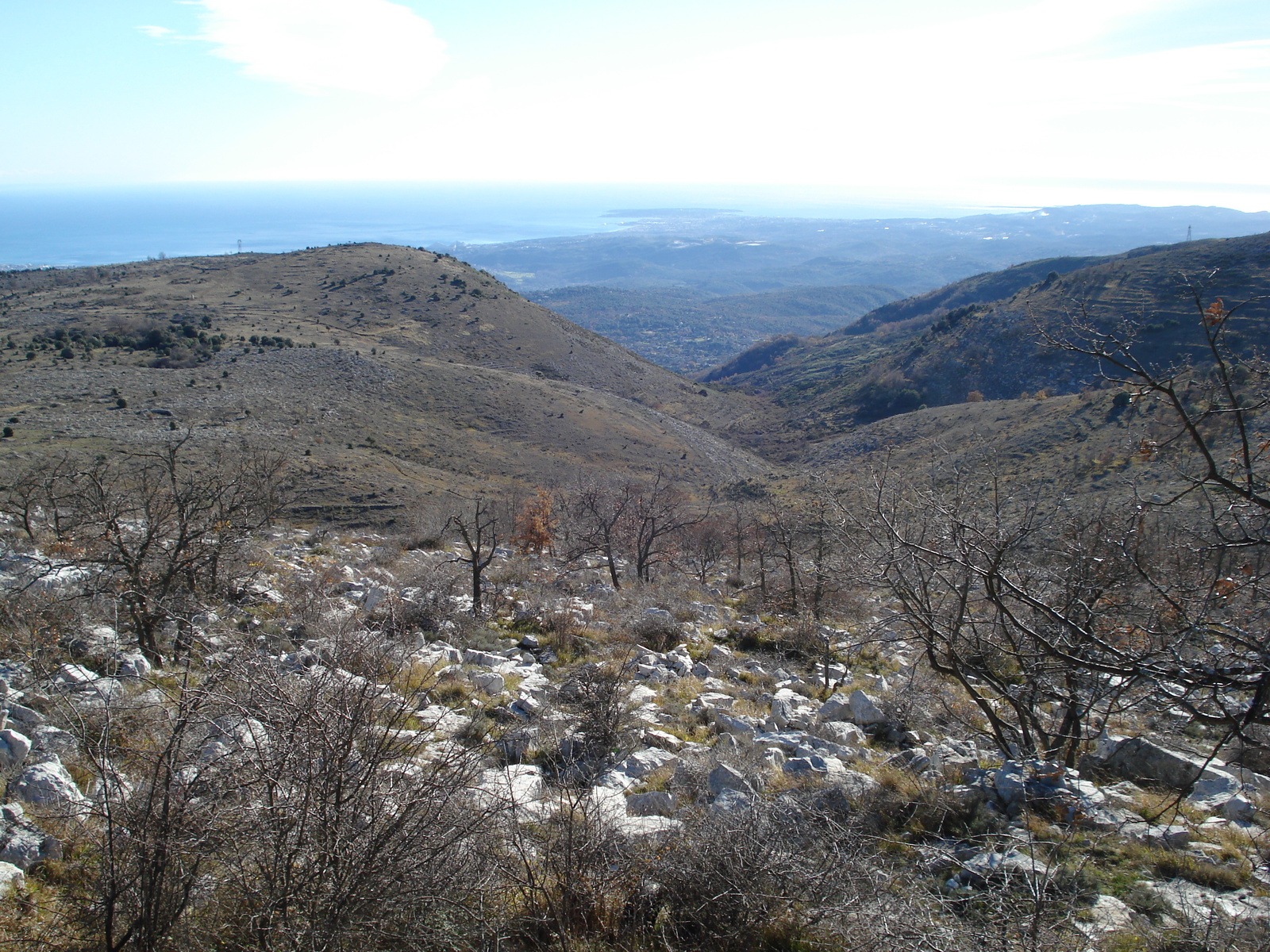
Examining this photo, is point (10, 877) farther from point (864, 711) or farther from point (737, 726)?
point (864, 711)

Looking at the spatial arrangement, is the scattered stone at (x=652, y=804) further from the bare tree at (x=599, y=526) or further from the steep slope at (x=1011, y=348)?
the steep slope at (x=1011, y=348)

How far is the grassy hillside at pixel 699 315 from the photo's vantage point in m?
136

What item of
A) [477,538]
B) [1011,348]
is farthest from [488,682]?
[1011,348]

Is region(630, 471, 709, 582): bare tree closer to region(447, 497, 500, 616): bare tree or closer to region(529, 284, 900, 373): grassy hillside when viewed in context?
region(447, 497, 500, 616): bare tree

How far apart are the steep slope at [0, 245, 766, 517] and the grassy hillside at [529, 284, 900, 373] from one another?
205ft

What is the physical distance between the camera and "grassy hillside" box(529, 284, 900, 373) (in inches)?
5374

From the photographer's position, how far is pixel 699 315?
15838cm

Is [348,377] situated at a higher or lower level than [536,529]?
higher

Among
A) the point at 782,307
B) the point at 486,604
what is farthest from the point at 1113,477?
the point at 782,307

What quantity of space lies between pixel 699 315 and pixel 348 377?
416ft

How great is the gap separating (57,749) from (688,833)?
442 cm

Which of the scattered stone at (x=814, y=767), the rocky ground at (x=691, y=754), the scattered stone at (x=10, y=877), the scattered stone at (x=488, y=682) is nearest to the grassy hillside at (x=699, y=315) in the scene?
the rocky ground at (x=691, y=754)

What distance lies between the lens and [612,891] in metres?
3.63

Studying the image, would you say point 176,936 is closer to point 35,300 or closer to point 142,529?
point 142,529
